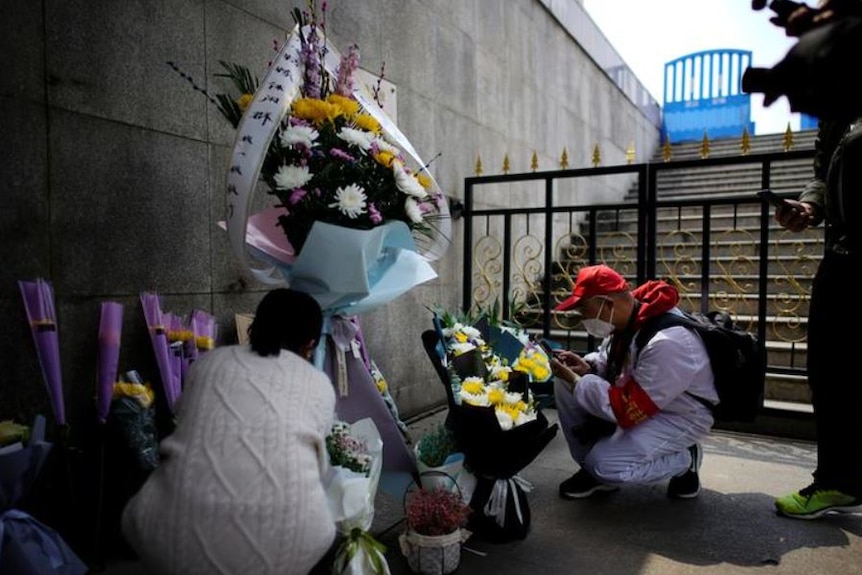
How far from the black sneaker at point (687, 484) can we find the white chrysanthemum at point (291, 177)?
256cm

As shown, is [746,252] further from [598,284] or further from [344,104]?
[344,104]

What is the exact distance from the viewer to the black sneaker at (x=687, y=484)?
3285mm

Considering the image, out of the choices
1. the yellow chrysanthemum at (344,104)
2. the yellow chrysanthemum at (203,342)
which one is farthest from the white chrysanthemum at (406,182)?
the yellow chrysanthemum at (203,342)

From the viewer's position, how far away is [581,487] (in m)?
3.33

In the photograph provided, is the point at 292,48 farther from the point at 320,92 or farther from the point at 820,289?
the point at 820,289

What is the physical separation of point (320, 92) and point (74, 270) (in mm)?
1332

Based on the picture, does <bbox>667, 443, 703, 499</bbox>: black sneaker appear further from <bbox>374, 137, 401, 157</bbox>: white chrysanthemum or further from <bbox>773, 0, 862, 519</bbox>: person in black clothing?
<bbox>374, 137, 401, 157</bbox>: white chrysanthemum

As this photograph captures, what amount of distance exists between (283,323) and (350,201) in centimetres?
61

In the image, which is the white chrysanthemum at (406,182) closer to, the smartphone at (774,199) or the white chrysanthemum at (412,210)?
the white chrysanthemum at (412,210)

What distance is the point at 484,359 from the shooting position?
2982mm

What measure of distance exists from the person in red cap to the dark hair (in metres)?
1.69

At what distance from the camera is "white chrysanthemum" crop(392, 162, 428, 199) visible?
2428mm

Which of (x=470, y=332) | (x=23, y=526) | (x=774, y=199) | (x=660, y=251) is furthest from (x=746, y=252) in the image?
(x=23, y=526)

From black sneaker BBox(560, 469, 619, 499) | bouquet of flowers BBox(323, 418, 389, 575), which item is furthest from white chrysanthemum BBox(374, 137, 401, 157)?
black sneaker BBox(560, 469, 619, 499)
